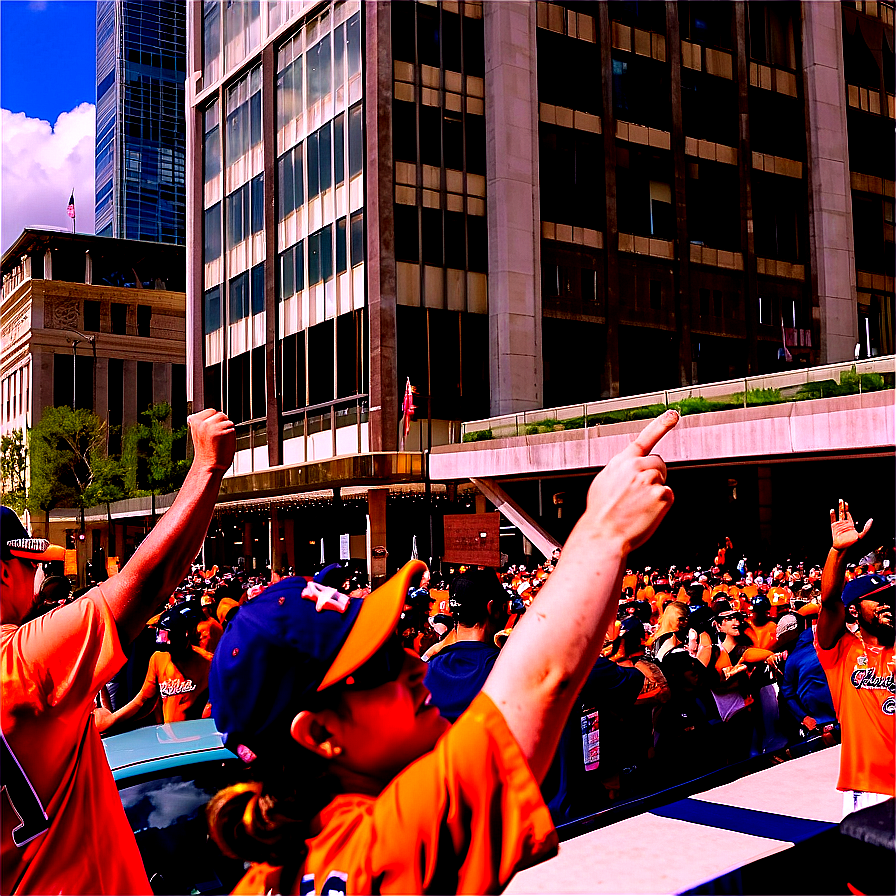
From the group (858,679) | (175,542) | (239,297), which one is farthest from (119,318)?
(175,542)

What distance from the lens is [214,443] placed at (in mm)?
2770

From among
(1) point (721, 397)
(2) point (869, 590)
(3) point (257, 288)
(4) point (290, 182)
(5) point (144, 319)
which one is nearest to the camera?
(2) point (869, 590)

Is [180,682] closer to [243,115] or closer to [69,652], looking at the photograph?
[69,652]

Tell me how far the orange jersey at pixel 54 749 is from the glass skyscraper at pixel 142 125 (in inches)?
5377

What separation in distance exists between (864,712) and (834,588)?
628 millimetres

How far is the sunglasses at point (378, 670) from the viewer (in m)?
1.81

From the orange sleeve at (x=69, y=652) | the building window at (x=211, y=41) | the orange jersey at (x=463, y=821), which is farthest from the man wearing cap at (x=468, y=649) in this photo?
the building window at (x=211, y=41)

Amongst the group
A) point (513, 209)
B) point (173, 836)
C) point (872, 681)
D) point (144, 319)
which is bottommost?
point (173, 836)

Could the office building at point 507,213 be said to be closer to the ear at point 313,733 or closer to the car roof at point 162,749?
the car roof at point 162,749

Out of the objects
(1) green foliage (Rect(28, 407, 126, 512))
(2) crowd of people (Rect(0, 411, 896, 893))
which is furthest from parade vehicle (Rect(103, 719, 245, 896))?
(1) green foliage (Rect(28, 407, 126, 512))

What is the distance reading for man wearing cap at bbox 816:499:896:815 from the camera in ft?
16.0

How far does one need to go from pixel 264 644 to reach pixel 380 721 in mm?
251

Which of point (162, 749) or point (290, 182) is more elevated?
point (290, 182)

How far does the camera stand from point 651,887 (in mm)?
3289
